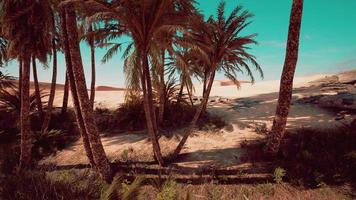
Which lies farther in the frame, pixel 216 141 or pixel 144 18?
pixel 216 141

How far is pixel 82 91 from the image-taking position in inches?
304

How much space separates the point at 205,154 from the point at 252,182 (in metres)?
2.75

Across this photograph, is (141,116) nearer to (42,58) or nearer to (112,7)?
(42,58)

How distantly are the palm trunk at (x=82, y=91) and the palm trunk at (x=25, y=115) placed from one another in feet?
11.4

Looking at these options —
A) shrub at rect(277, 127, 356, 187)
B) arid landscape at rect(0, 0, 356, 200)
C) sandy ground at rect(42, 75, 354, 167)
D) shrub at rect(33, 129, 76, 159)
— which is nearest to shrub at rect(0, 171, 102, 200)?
arid landscape at rect(0, 0, 356, 200)

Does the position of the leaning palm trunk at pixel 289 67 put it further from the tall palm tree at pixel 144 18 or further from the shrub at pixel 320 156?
the tall palm tree at pixel 144 18

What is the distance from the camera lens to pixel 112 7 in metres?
7.40

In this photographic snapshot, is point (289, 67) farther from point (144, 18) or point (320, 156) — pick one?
point (144, 18)

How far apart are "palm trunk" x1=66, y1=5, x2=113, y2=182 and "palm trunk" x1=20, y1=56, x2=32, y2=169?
346 centimetres

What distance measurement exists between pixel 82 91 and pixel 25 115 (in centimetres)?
424

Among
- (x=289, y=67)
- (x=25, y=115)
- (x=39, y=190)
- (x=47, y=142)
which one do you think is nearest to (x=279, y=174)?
(x=289, y=67)

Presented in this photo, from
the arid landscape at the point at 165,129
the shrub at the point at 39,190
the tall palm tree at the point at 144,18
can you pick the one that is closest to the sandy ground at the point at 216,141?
the arid landscape at the point at 165,129

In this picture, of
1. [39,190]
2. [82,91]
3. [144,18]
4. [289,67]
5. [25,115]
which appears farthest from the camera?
[25,115]

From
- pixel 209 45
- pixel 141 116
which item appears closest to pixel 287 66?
pixel 209 45
